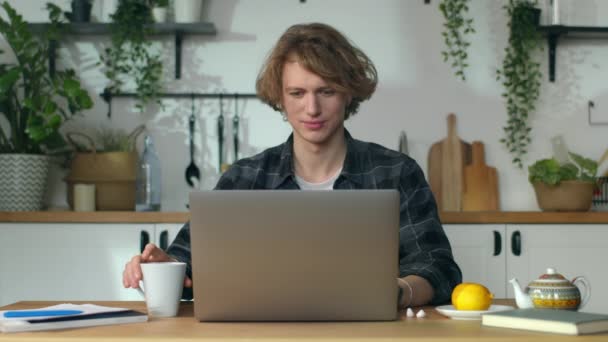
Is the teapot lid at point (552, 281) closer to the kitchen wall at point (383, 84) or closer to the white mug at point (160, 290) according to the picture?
the white mug at point (160, 290)

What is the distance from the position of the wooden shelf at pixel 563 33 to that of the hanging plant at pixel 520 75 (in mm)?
48

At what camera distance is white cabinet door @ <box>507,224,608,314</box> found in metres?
3.25

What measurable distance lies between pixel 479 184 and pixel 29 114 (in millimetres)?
1860

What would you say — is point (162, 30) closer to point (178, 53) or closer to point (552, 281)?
point (178, 53)

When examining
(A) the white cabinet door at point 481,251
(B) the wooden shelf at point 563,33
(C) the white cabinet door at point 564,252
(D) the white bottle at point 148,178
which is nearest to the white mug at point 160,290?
(A) the white cabinet door at point 481,251

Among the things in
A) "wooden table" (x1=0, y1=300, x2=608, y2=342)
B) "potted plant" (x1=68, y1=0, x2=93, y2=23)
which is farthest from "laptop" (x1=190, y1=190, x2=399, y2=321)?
"potted plant" (x1=68, y1=0, x2=93, y2=23)

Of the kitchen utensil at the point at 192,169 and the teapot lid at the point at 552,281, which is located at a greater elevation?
the kitchen utensil at the point at 192,169

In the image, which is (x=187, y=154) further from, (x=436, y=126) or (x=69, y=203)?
(x=436, y=126)

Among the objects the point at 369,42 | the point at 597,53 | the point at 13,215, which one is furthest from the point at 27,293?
the point at 597,53

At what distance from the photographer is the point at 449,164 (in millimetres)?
3646

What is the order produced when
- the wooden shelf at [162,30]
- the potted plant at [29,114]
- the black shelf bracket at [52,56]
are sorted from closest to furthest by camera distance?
1. the potted plant at [29,114]
2. the wooden shelf at [162,30]
3. the black shelf bracket at [52,56]

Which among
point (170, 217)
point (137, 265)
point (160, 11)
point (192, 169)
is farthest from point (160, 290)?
point (160, 11)

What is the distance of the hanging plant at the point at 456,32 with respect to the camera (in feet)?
11.8

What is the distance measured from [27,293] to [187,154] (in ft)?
2.91
